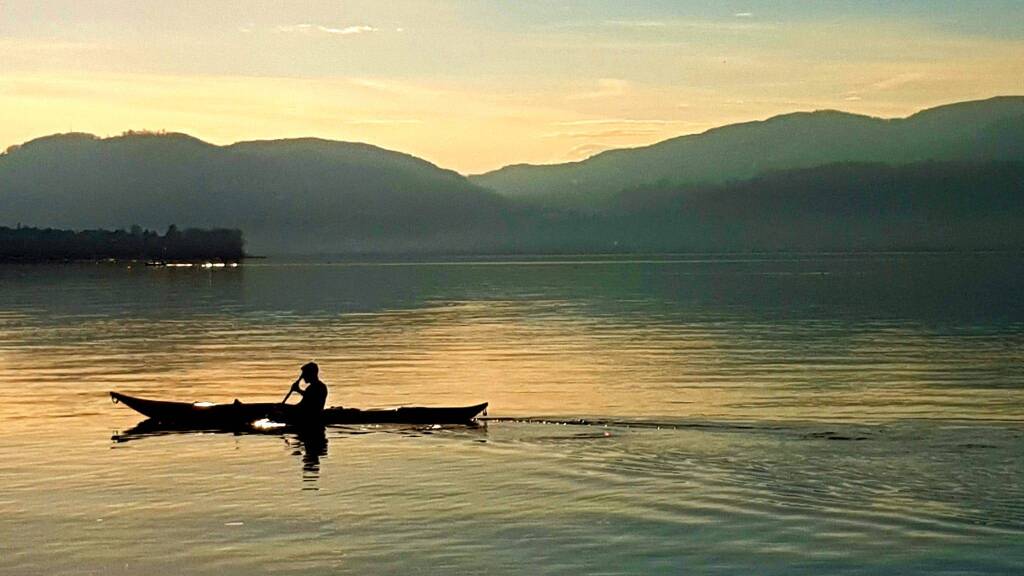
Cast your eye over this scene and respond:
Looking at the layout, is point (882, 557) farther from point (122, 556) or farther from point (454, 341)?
point (454, 341)

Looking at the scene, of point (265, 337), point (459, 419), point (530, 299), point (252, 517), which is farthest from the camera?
point (530, 299)

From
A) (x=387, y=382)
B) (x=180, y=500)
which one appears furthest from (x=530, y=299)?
(x=180, y=500)

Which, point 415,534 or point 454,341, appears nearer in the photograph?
point 415,534

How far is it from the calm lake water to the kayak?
30.1 inches

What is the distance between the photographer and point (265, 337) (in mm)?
77062

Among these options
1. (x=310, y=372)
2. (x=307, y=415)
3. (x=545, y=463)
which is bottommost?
(x=545, y=463)

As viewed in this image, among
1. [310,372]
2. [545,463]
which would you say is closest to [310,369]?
[310,372]

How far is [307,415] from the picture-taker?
37062 mm

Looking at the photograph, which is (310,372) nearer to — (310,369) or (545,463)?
(310,369)

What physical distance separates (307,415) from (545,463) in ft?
29.2

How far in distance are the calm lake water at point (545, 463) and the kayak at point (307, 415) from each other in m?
0.76

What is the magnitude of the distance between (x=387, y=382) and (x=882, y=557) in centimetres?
3199

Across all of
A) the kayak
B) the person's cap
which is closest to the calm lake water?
the kayak

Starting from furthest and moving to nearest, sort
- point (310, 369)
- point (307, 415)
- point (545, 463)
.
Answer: point (307, 415) < point (310, 369) < point (545, 463)
